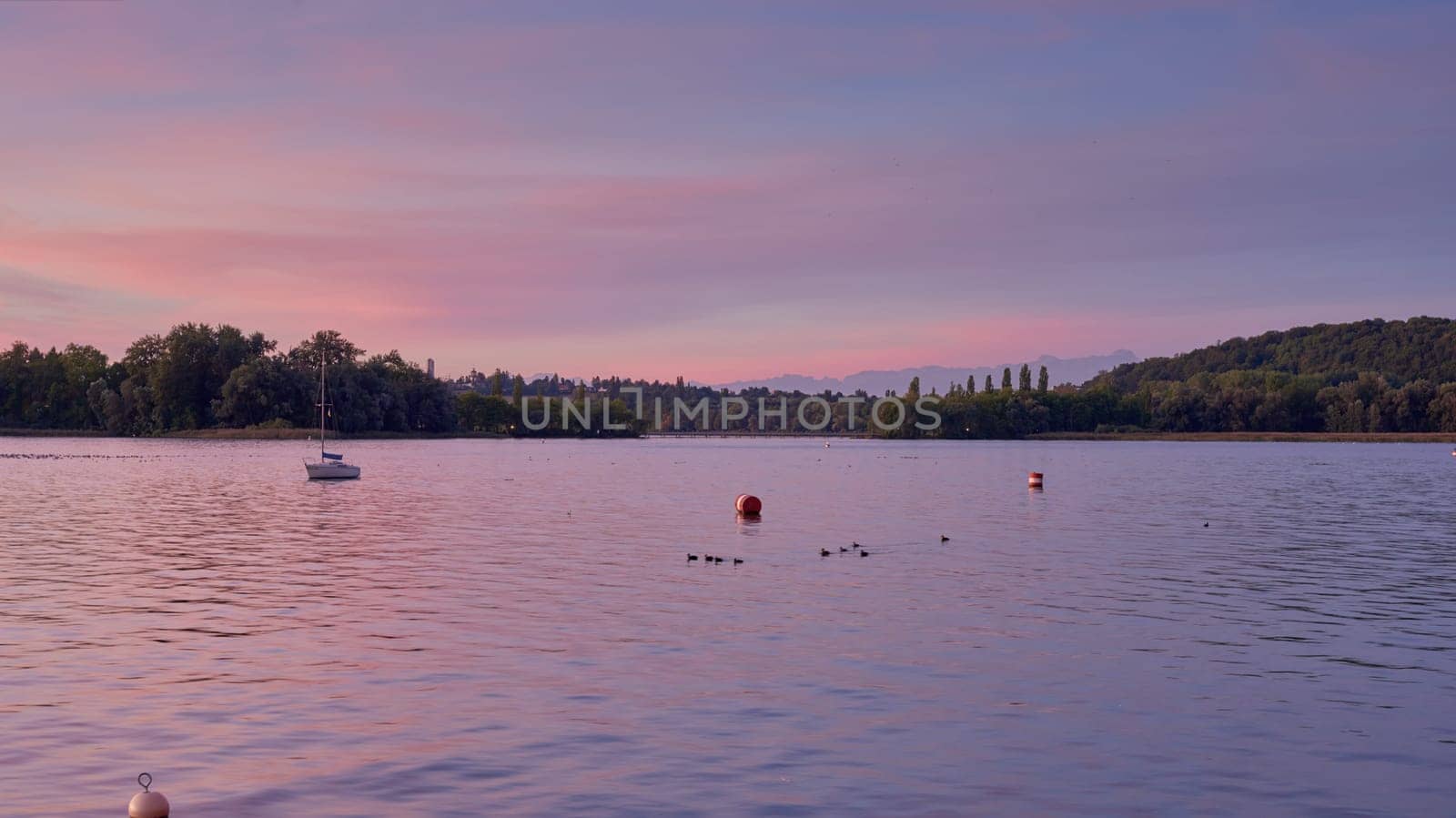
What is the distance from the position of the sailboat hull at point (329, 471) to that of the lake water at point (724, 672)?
50765 mm

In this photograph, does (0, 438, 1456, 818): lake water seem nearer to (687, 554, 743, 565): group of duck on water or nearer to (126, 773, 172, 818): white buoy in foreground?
(687, 554, 743, 565): group of duck on water

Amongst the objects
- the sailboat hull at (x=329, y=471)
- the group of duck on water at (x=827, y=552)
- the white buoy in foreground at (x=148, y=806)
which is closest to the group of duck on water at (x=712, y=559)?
the group of duck on water at (x=827, y=552)

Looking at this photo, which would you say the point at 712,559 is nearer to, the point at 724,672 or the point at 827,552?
the point at 827,552

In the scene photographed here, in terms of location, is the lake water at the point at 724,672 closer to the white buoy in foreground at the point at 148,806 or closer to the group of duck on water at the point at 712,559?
the group of duck on water at the point at 712,559

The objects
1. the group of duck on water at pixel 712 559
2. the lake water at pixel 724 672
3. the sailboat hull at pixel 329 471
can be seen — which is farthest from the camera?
the sailboat hull at pixel 329 471

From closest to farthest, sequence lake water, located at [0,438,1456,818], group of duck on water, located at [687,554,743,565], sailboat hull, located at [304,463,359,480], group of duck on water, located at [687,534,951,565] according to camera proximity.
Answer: lake water, located at [0,438,1456,818] < group of duck on water, located at [687,554,743,565] < group of duck on water, located at [687,534,951,565] < sailboat hull, located at [304,463,359,480]

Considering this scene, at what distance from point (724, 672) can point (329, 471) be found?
91431 mm

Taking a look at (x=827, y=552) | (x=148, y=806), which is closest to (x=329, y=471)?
(x=827, y=552)

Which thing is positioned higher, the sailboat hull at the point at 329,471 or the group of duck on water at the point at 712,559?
the sailboat hull at the point at 329,471

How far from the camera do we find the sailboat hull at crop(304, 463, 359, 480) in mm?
110812

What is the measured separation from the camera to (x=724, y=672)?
85.8 ft

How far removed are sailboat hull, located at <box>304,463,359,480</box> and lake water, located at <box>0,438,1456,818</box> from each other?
167 ft

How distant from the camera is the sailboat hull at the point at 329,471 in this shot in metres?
111

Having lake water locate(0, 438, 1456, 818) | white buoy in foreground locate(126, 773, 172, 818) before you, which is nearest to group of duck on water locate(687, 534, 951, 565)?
lake water locate(0, 438, 1456, 818)
